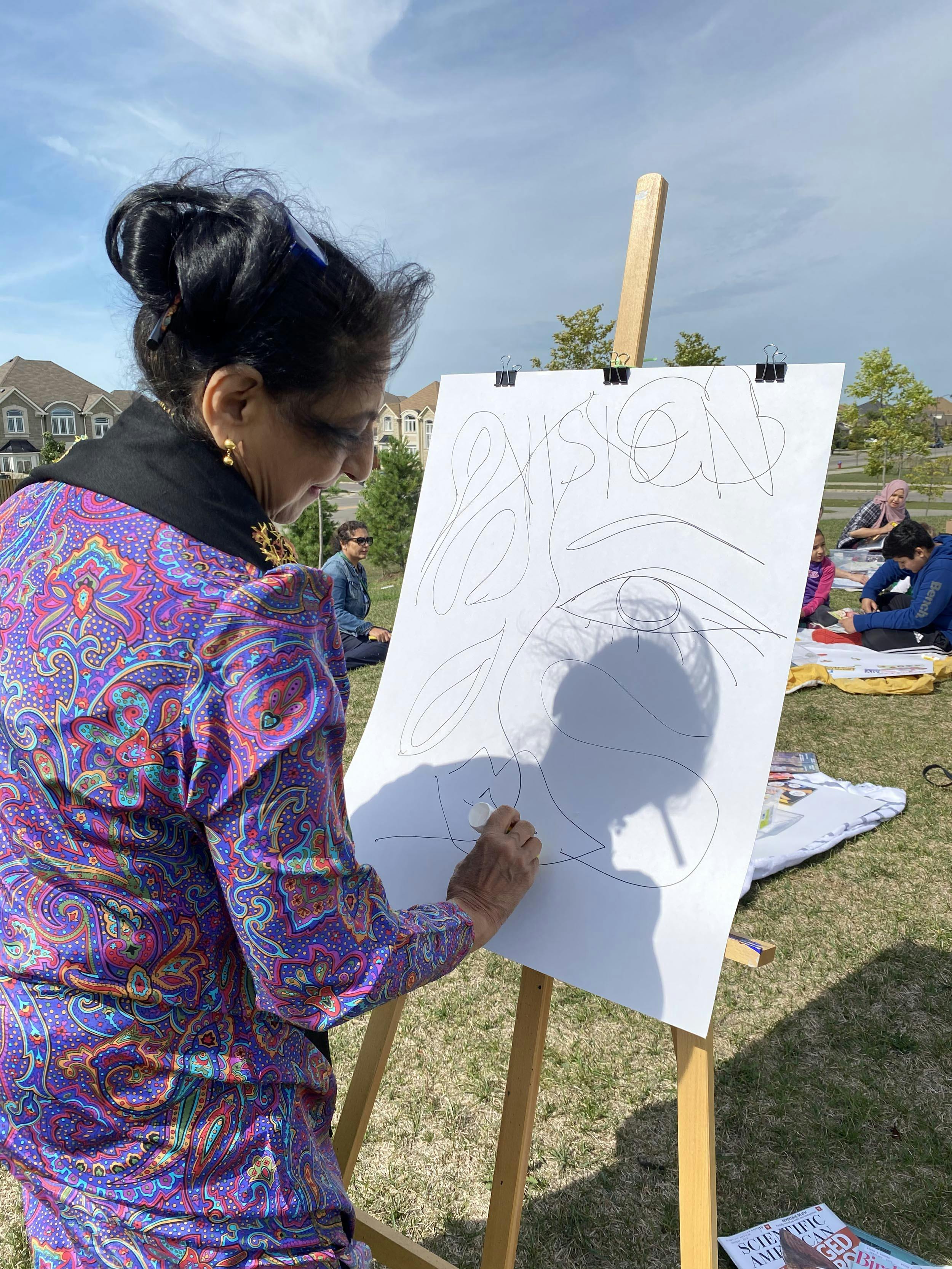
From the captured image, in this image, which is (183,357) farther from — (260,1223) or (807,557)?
(807,557)

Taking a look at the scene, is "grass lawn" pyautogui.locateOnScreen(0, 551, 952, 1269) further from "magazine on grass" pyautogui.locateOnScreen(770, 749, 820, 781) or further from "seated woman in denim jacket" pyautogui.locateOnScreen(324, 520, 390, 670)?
"seated woman in denim jacket" pyautogui.locateOnScreen(324, 520, 390, 670)

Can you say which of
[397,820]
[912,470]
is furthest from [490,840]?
[912,470]

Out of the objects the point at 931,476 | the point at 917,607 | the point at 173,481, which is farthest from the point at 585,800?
the point at 931,476

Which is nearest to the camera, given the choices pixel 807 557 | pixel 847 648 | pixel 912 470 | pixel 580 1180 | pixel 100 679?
pixel 100 679

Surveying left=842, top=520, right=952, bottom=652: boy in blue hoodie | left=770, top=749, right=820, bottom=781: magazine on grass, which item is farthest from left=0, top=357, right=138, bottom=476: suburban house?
left=770, top=749, right=820, bottom=781: magazine on grass

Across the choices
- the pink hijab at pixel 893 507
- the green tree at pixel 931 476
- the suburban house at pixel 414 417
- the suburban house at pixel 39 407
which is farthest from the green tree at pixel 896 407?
the suburban house at pixel 39 407

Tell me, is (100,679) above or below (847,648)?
above

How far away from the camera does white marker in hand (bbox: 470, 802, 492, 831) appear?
1344mm

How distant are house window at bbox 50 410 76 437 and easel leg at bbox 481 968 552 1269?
45.8 meters

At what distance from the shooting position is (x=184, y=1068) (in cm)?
79

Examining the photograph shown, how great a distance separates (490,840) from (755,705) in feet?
1.63

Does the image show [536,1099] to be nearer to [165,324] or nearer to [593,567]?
[593,567]

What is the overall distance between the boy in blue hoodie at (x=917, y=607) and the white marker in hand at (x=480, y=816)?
529cm

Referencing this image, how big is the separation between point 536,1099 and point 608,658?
790mm
